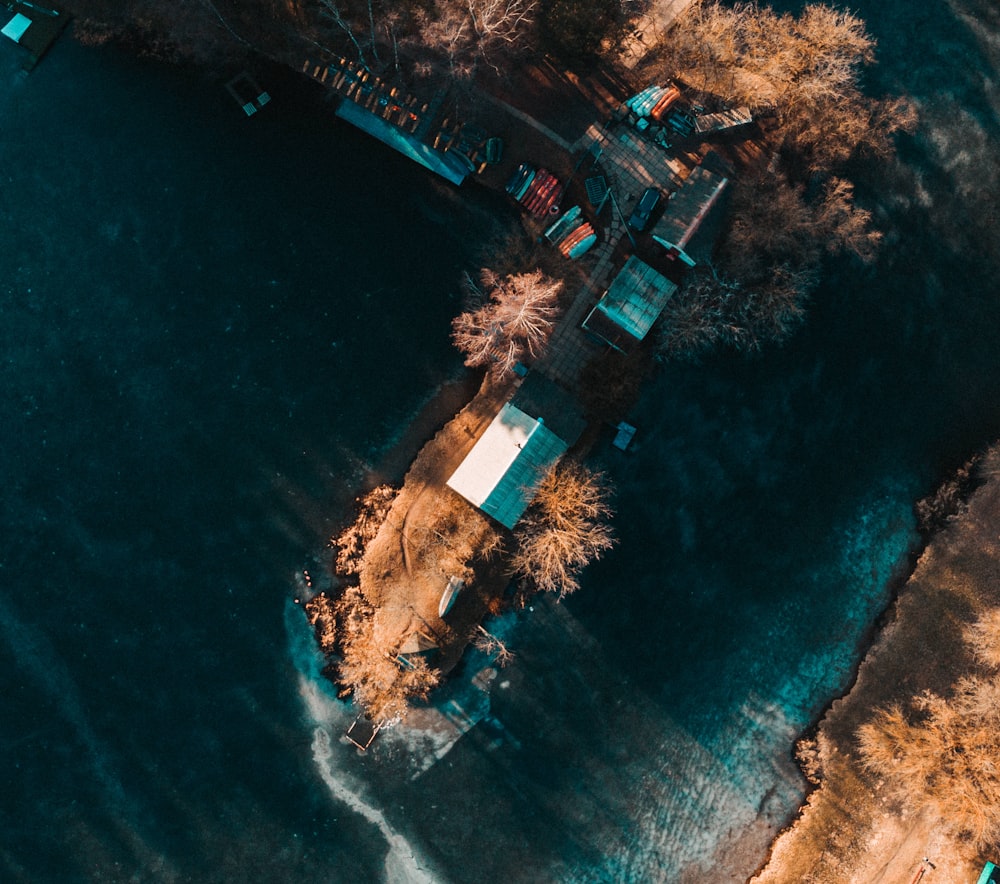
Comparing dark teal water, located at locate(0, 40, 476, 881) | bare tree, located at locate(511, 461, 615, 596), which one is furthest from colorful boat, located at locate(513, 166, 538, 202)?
bare tree, located at locate(511, 461, 615, 596)

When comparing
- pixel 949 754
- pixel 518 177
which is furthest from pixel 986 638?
pixel 518 177

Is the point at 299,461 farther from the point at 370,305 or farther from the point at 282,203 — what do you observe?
the point at 282,203

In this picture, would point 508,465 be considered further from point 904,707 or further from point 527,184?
point 904,707

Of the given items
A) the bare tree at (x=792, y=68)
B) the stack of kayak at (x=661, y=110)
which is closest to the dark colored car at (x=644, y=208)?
the stack of kayak at (x=661, y=110)

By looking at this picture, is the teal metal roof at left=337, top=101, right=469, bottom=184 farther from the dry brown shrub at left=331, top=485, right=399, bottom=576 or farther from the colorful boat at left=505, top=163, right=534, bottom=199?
the dry brown shrub at left=331, top=485, right=399, bottom=576

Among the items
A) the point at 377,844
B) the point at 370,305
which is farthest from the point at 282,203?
the point at 377,844

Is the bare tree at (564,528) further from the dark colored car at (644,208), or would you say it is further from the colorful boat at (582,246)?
the dark colored car at (644,208)

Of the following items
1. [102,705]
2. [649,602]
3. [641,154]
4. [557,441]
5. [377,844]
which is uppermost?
[641,154]
